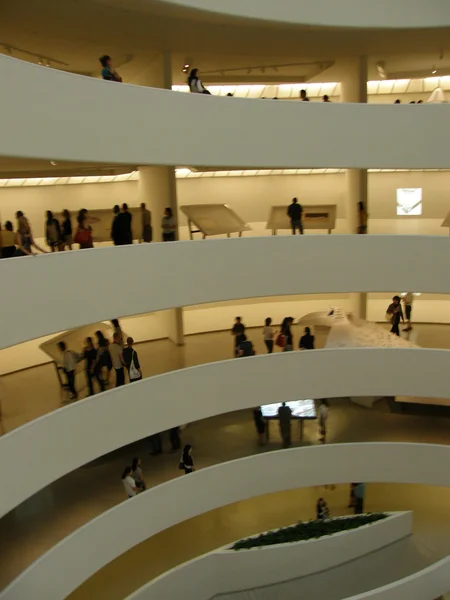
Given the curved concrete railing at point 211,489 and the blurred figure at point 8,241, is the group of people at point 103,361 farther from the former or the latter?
the blurred figure at point 8,241

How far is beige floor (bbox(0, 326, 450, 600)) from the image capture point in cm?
1444

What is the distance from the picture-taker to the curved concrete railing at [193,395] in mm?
11570

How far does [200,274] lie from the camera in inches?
532

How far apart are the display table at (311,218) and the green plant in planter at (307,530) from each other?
8401 mm

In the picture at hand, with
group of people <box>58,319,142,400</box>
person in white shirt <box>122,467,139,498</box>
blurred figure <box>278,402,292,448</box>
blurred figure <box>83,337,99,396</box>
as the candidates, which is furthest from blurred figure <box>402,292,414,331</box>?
blurred figure <box>83,337,99,396</box>

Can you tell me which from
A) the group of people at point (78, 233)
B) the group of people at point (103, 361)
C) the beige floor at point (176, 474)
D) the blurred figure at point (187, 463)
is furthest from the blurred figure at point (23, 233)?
the blurred figure at point (187, 463)

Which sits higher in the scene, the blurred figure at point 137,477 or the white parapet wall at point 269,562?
the blurred figure at point 137,477

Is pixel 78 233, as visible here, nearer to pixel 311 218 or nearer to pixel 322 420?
pixel 322 420

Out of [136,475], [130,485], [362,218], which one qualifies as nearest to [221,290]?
[136,475]

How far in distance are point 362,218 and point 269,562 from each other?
939 cm

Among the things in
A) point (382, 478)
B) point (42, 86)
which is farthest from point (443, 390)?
point (42, 86)

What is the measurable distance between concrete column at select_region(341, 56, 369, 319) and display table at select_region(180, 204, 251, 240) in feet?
10.9

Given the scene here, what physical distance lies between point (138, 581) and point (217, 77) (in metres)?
13.9

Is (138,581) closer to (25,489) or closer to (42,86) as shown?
(25,489)
